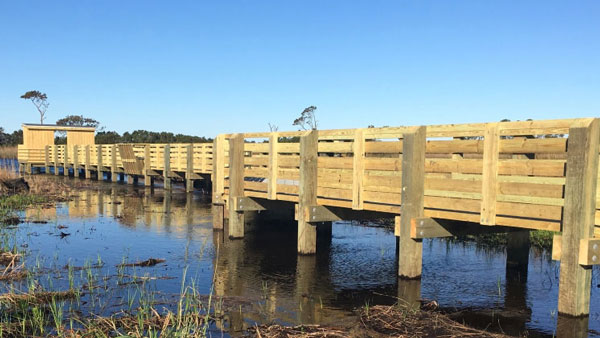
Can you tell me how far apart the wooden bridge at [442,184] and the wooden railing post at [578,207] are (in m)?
0.01

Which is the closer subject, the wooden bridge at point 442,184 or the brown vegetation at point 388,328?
the brown vegetation at point 388,328

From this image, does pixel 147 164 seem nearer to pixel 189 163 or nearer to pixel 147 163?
pixel 147 163

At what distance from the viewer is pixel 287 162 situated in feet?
37.3

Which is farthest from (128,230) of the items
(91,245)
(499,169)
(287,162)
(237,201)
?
(499,169)

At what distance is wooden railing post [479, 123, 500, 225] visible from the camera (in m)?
7.41

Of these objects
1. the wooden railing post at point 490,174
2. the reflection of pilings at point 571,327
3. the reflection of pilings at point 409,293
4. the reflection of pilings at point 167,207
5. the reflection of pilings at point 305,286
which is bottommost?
the reflection of pilings at point 167,207

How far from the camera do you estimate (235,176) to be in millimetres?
12555

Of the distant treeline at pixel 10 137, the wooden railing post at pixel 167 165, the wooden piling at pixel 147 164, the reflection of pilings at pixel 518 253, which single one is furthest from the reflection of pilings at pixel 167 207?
the distant treeline at pixel 10 137

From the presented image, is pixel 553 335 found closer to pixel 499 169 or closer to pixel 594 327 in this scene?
pixel 594 327

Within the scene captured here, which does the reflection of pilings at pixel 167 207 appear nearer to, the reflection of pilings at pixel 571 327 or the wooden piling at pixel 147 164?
the wooden piling at pixel 147 164

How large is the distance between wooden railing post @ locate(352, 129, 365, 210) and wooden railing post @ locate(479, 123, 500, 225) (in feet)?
7.96

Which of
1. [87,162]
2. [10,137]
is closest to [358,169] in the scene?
[87,162]

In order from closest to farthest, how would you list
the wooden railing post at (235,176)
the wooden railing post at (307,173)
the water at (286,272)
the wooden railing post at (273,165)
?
the water at (286,272) < the wooden railing post at (307,173) < the wooden railing post at (273,165) < the wooden railing post at (235,176)

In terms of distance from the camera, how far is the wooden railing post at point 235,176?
12.6 m
